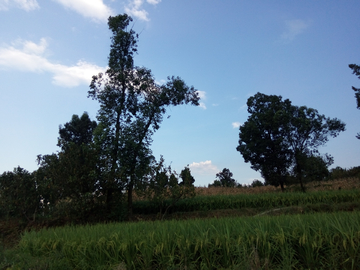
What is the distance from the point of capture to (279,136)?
87.1 feet

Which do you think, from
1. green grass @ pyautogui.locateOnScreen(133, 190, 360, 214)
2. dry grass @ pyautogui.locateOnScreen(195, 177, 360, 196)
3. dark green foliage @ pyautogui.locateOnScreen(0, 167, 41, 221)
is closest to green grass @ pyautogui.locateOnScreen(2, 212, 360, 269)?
dark green foliage @ pyautogui.locateOnScreen(0, 167, 41, 221)

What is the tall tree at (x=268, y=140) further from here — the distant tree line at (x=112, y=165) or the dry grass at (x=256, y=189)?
the distant tree line at (x=112, y=165)

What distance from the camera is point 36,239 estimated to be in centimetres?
832

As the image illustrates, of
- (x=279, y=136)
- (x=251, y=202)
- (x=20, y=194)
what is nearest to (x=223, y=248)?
(x=20, y=194)

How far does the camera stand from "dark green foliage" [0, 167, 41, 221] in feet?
48.0

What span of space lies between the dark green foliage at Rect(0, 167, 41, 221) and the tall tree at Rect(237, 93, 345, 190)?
64.1 feet

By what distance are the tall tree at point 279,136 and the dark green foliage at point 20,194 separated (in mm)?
19525

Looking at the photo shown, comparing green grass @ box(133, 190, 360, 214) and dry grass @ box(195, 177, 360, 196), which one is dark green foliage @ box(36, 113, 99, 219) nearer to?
green grass @ box(133, 190, 360, 214)

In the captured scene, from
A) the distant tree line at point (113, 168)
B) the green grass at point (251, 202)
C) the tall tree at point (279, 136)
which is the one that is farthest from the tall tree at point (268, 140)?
the distant tree line at point (113, 168)

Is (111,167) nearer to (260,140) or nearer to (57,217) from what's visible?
(57,217)

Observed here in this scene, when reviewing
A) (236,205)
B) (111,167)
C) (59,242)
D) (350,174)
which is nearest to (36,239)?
(59,242)

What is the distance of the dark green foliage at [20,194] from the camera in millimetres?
14633

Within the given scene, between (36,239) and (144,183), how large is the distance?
7.80 meters

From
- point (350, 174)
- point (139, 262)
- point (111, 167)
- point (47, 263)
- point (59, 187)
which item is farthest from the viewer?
point (350, 174)
